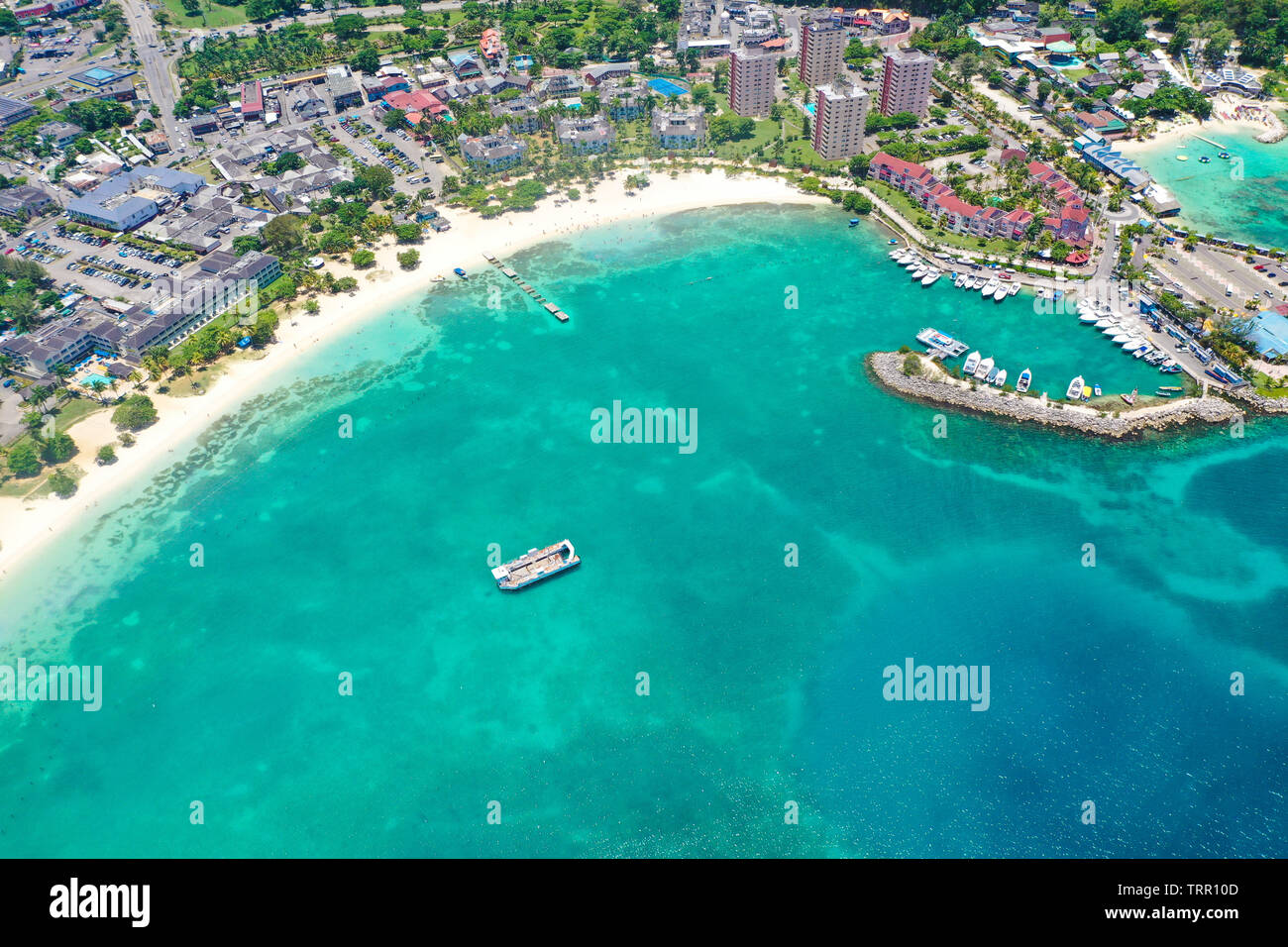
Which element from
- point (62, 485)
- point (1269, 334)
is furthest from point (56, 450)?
point (1269, 334)

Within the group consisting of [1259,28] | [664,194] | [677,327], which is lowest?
[677,327]

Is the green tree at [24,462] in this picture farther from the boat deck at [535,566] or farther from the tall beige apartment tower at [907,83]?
the tall beige apartment tower at [907,83]

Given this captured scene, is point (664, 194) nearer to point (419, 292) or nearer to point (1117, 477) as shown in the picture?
point (419, 292)

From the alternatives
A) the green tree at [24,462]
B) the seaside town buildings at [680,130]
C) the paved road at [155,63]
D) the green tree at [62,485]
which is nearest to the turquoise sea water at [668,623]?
the green tree at [62,485]

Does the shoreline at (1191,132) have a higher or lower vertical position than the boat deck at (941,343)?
higher

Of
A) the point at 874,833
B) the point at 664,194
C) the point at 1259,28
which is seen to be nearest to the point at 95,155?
the point at 664,194

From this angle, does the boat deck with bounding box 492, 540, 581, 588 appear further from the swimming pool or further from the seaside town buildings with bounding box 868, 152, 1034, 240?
the swimming pool

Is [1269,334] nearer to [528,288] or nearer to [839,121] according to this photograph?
[839,121]
